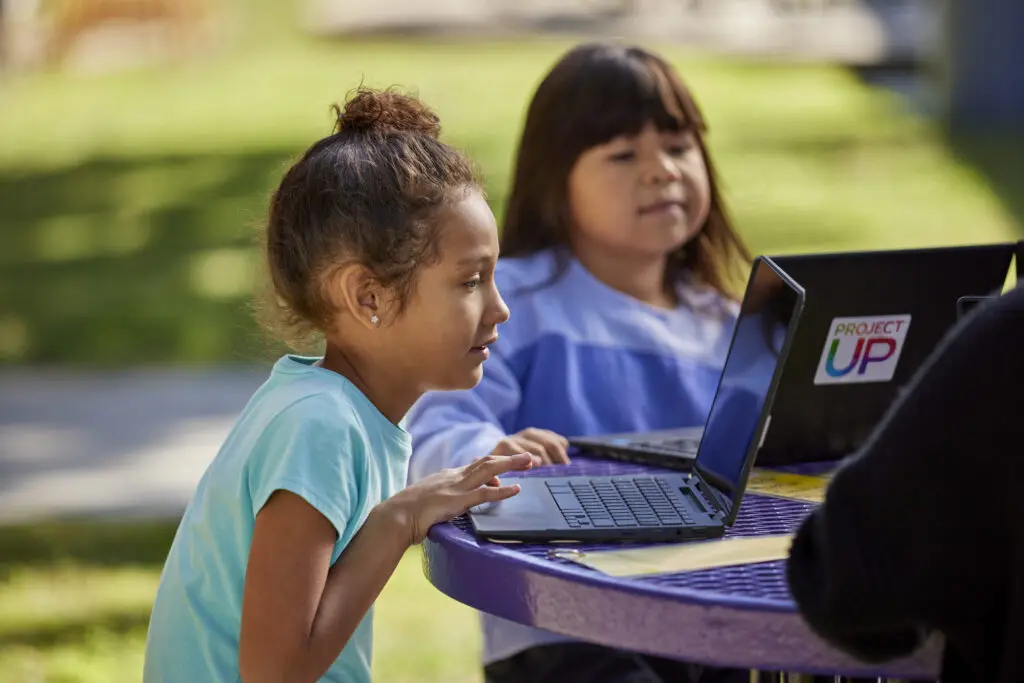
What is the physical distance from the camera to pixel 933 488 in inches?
56.7

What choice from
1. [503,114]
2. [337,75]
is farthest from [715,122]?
[337,75]

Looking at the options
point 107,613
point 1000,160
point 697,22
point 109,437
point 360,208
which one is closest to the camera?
point 360,208

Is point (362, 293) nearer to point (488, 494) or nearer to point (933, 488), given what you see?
point (488, 494)

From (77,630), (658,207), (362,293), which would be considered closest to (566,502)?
(362,293)

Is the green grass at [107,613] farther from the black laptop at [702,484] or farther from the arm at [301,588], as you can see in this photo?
the arm at [301,588]

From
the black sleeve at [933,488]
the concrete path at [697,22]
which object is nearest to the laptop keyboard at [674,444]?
the black sleeve at [933,488]

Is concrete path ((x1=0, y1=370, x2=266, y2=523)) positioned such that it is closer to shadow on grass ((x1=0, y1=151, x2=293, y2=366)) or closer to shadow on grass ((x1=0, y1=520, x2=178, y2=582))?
shadow on grass ((x1=0, y1=520, x2=178, y2=582))

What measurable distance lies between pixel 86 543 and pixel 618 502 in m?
3.42

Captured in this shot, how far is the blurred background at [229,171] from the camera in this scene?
501cm

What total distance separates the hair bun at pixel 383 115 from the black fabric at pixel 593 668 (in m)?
0.84

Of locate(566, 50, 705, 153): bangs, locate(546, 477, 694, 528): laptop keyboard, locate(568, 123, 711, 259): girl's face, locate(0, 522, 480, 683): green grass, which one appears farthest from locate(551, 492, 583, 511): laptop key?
locate(0, 522, 480, 683): green grass

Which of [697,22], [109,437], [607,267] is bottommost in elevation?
[697,22]

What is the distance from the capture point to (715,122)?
1471 cm

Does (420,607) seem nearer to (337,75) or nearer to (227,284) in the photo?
(227,284)
